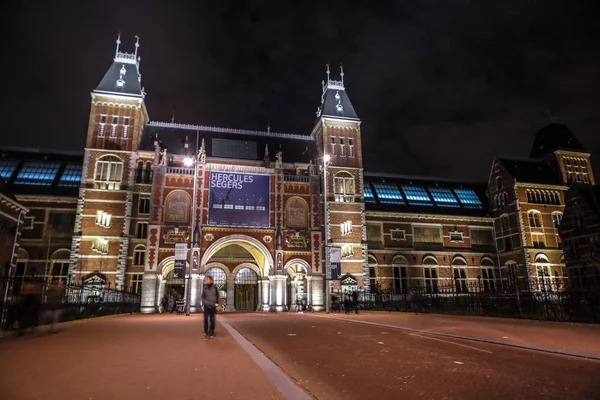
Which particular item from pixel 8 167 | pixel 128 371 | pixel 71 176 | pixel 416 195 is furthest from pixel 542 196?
pixel 8 167

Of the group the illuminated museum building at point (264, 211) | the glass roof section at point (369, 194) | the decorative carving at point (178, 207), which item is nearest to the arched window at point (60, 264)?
the illuminated museum building at point (264, 211)

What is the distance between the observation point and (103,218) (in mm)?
35969

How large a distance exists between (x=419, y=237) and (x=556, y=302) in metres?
30.8

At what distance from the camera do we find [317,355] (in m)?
8.66

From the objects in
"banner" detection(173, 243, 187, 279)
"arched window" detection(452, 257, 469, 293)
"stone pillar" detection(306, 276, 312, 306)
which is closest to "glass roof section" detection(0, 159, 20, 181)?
"banner" detection(173, 243, 187, 279)

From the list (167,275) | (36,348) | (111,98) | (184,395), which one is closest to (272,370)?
(184,395)

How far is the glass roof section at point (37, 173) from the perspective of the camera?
40000mm

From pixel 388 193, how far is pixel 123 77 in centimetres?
3357

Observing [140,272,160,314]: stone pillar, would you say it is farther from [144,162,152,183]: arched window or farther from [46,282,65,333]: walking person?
[46,282,65,333]: walking person

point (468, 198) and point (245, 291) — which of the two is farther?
point (468, 198)

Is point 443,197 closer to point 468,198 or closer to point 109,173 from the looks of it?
point 468,198

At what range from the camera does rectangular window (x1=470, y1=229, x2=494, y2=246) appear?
49.1 meters

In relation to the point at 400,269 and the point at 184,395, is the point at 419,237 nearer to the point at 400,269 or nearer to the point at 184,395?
the point at 400,269

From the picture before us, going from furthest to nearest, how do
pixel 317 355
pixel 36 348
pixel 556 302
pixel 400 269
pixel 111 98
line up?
pixel 400 269, pixel 111 98, pixel 556 302, pixel 36 348, pixel 317 355
